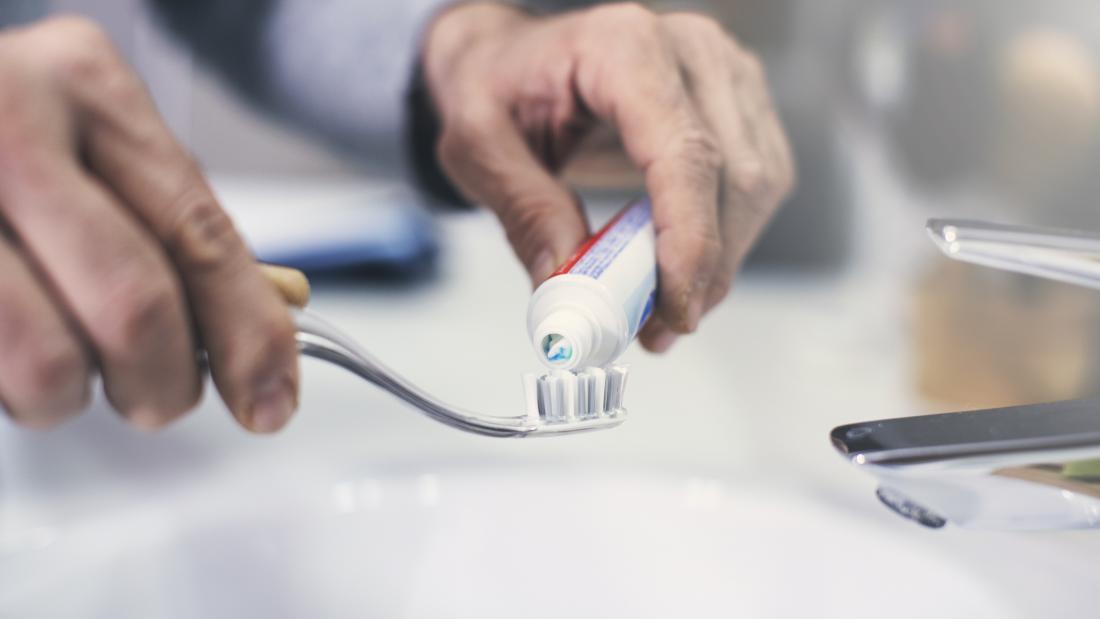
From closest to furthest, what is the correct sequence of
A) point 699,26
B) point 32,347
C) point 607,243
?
1. point 32,347
2. point 607,243
3. point 699,26

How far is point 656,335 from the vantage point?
279 millimetres

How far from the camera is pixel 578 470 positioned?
33 cm

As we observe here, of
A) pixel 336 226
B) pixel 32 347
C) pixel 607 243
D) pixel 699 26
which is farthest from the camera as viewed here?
pixel 336 226

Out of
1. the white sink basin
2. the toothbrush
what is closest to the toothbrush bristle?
the toothbrush

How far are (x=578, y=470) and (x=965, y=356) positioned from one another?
165 millimetres

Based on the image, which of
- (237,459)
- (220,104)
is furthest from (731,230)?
(220,104)

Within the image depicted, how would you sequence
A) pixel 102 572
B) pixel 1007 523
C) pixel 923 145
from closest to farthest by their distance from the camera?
pixel 1007 523, pixel 102 572, pixel 923 145

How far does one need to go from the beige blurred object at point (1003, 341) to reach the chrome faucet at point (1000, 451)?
179 millimetres

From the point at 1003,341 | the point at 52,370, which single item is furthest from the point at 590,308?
the point at 1003,341

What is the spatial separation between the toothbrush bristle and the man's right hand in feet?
0.22

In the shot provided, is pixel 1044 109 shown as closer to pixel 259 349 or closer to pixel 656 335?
pixel 656 335

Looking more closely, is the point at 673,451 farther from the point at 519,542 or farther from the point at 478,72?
the point at 478,72

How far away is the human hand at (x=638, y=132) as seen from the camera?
273mm

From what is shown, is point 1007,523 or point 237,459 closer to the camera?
point 1007,523
